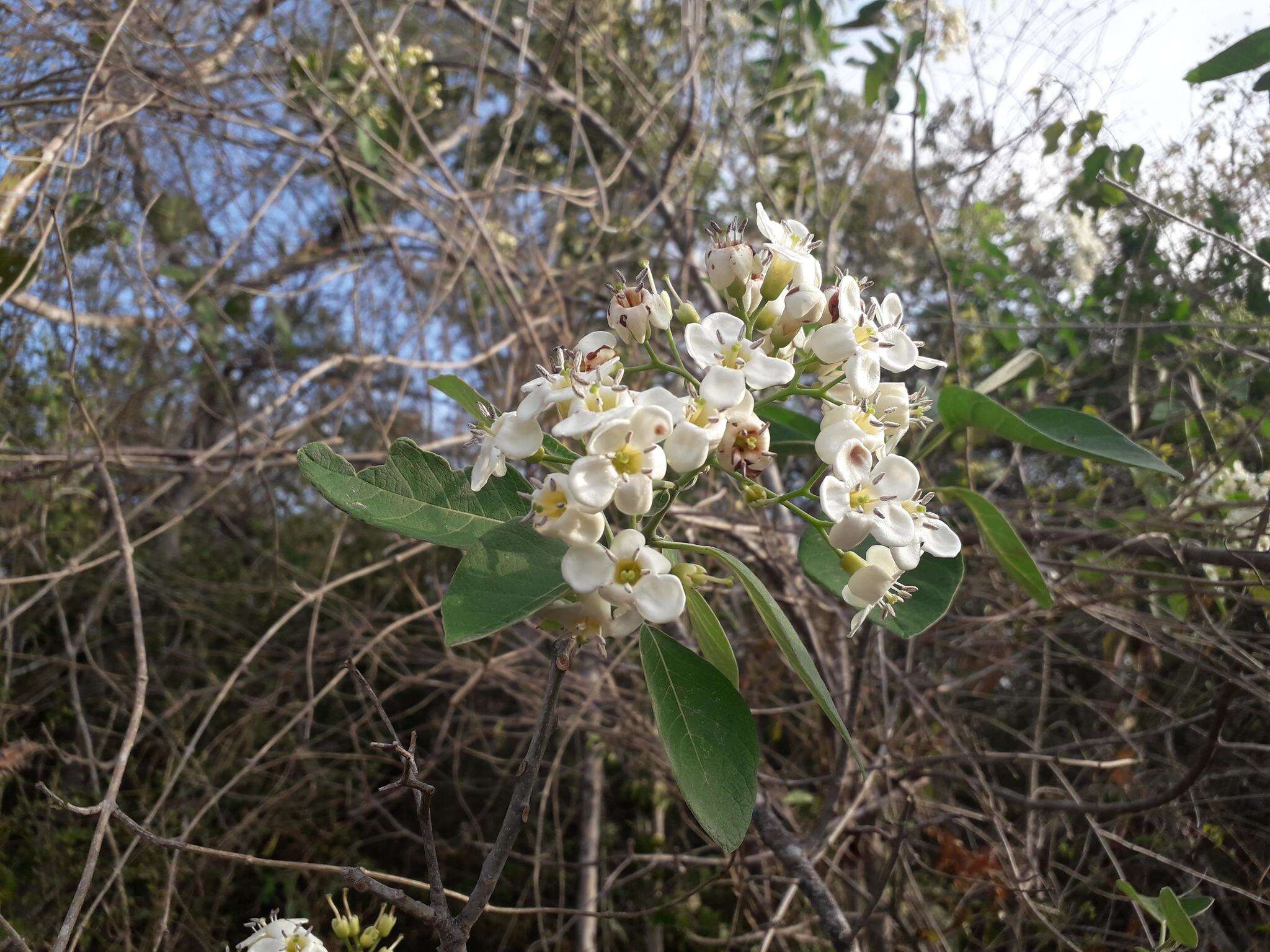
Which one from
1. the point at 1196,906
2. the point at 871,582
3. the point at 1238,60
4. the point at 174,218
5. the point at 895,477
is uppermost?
the point at 1238,60

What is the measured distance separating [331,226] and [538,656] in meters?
2.60

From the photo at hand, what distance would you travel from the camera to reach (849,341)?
35.2 inches

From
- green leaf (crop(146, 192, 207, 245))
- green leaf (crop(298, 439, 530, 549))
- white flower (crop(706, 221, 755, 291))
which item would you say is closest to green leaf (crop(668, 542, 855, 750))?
green leaf (crop(298, 439, 530, 549))

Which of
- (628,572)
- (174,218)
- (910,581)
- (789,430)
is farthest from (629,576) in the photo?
(174,218)

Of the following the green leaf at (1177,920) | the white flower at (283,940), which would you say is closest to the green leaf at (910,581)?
the green leaf at (1177,920)

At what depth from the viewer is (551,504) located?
779mm

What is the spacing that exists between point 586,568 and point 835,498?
0.28 m

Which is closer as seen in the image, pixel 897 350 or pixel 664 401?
pixel 664 401

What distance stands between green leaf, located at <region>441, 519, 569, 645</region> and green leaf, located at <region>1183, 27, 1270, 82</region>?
4.27ft

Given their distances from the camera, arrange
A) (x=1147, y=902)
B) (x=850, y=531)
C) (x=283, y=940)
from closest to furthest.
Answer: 1. (x=850, y=531)
2. (x=283, y=940)
3. (x=1147, y=902)

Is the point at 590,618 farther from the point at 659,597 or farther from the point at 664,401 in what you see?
the point at 664,401

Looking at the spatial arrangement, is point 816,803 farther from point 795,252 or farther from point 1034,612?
point 795,252

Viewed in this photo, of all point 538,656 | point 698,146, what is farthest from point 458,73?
Answer: point 538,656

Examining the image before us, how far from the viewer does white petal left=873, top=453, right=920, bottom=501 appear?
0.85 m
